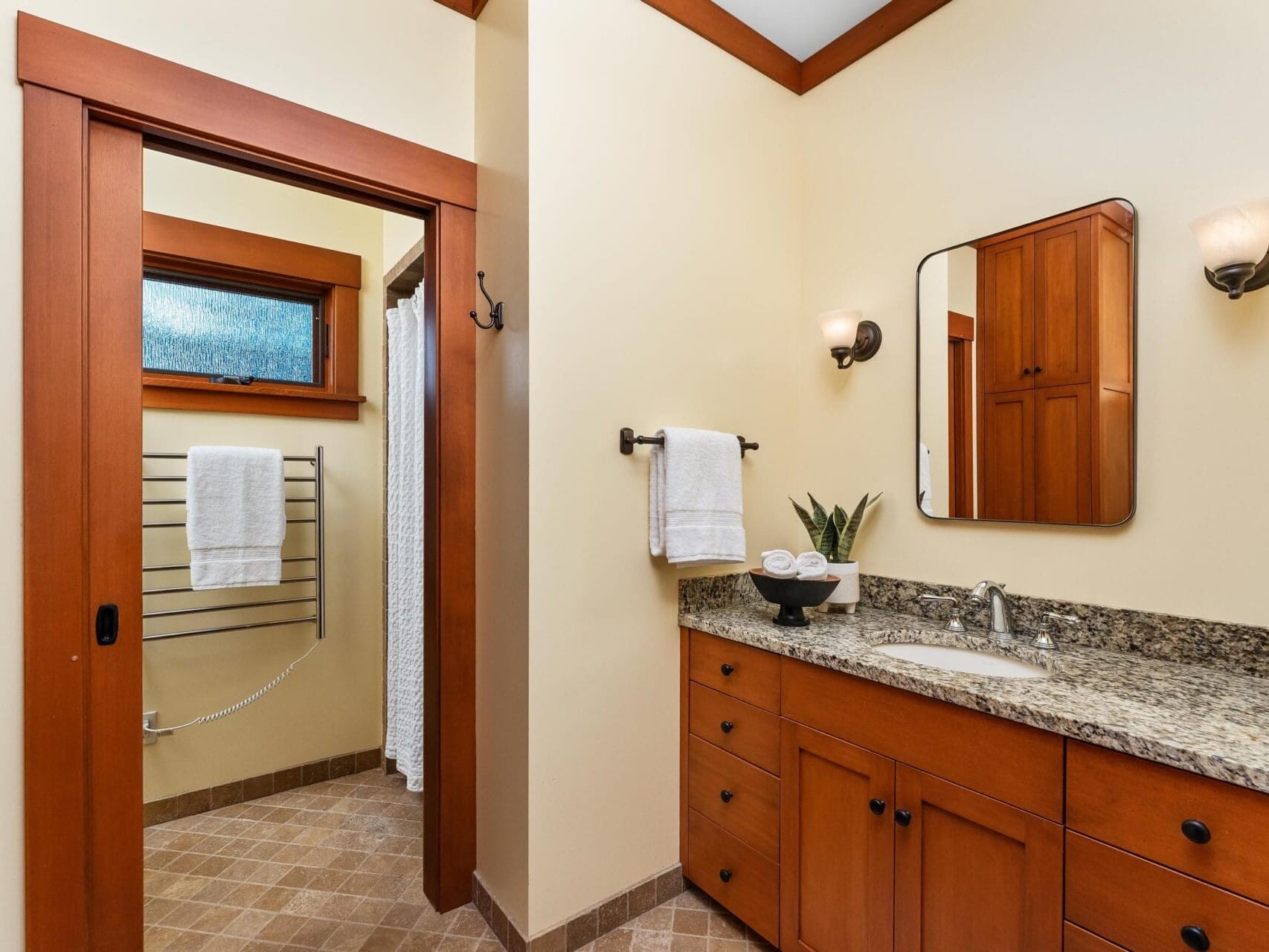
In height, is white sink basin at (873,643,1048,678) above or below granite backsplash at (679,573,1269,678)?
below

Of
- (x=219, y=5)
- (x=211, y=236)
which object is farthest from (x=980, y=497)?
(x=211, y=236)

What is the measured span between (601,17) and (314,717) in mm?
2703

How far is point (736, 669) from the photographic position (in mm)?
1666

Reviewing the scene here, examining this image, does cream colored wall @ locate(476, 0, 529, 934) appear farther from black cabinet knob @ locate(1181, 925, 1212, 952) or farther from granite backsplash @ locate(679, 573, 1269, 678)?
black cabinet knob @ locate(1181, 925, 1212, 952)

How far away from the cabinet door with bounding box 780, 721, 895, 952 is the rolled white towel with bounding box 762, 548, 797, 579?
38cm

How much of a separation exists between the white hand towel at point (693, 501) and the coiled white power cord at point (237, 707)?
169 cm

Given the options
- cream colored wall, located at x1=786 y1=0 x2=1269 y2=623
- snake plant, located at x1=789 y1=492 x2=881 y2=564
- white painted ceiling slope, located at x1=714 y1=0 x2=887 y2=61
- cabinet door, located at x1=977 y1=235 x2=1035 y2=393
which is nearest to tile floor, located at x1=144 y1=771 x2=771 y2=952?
snake plant, located at x1=789 y1=492 x2=881 y2=564

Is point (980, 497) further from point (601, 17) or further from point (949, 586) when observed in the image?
point (601, 17)

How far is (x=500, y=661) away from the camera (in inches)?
65.9

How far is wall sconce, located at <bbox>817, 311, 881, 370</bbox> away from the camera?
6.31ft

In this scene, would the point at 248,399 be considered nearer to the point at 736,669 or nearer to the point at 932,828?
the point at 736,669

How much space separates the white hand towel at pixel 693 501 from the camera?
1705mm

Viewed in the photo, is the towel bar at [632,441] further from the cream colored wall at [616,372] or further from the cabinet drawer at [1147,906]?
the cabinet drawer at [1147,906]

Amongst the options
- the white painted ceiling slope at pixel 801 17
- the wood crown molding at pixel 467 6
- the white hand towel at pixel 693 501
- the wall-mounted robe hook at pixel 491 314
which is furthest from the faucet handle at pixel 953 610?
the wood crown molding at pixel 467 6
